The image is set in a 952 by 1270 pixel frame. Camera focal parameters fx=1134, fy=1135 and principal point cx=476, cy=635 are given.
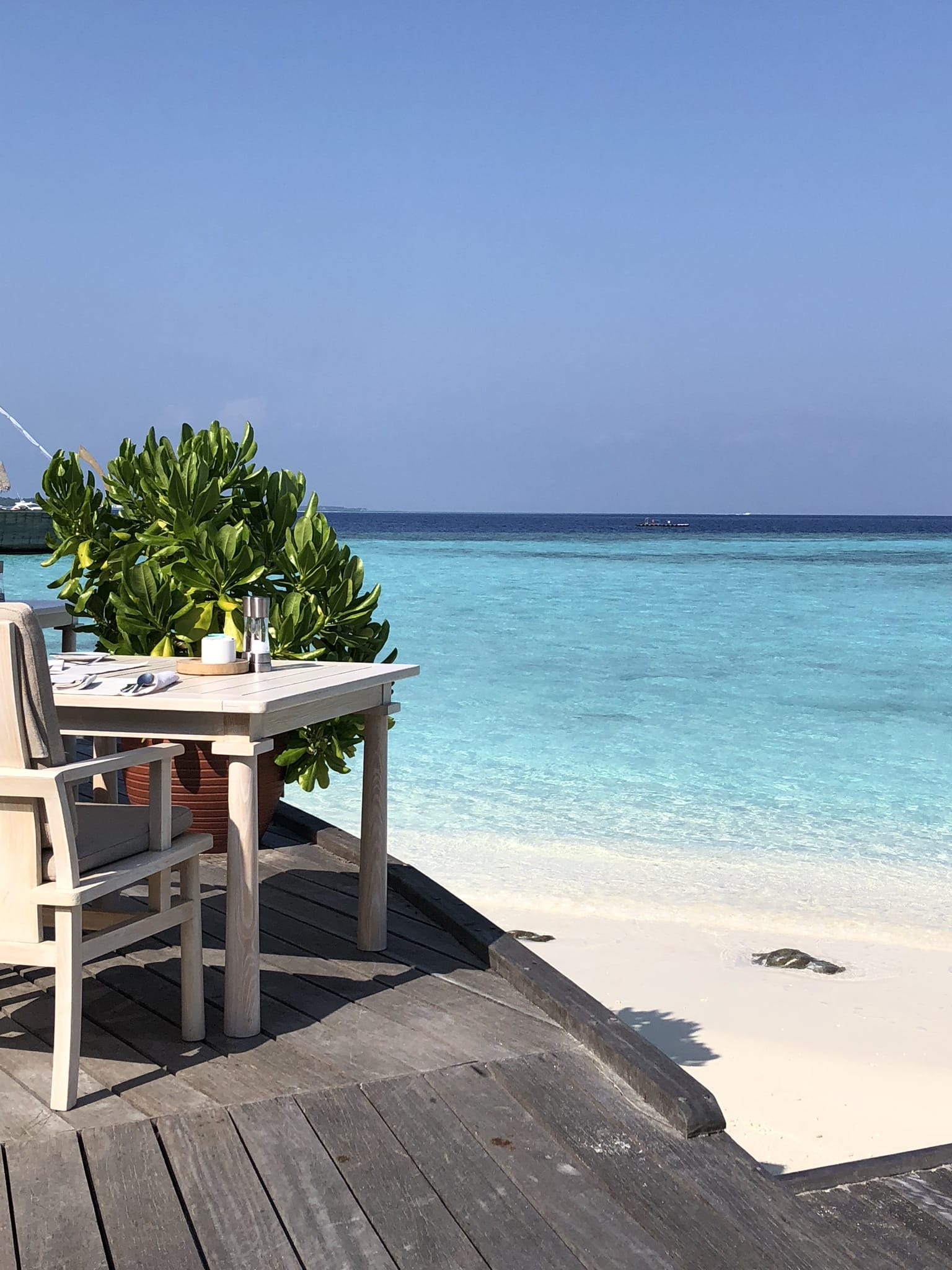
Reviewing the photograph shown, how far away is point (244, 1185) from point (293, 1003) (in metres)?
0.79

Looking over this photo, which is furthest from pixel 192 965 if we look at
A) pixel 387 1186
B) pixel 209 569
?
pixel 209 569

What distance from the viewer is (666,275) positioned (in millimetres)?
44125

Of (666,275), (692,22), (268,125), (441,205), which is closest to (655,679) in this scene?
(692,22)

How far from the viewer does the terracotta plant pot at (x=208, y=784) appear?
3641mm

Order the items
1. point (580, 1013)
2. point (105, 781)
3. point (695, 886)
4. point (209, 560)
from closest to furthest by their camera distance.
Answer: point (580, 1013) < point (105, 781) < point (209, 560) < point (695, 886)

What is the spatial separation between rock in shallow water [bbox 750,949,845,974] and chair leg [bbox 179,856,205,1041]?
10.3 ft

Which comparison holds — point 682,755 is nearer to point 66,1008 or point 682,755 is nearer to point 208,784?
point 208,784

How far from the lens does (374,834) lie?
2891 millimetres

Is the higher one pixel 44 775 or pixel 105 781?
pixel 44 775

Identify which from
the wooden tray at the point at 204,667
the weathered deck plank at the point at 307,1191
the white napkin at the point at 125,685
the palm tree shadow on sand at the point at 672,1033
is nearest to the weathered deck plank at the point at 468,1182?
the weathered deck plank at the point at 307,1191

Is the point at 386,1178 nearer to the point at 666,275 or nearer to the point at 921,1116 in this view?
the point at 921,1116

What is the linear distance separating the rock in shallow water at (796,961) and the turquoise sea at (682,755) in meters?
0.52

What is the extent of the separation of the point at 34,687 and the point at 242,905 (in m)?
0.67

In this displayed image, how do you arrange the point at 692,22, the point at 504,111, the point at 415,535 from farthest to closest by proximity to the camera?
the point at 415,535 < the point at 504,111 < the point at 692,22
